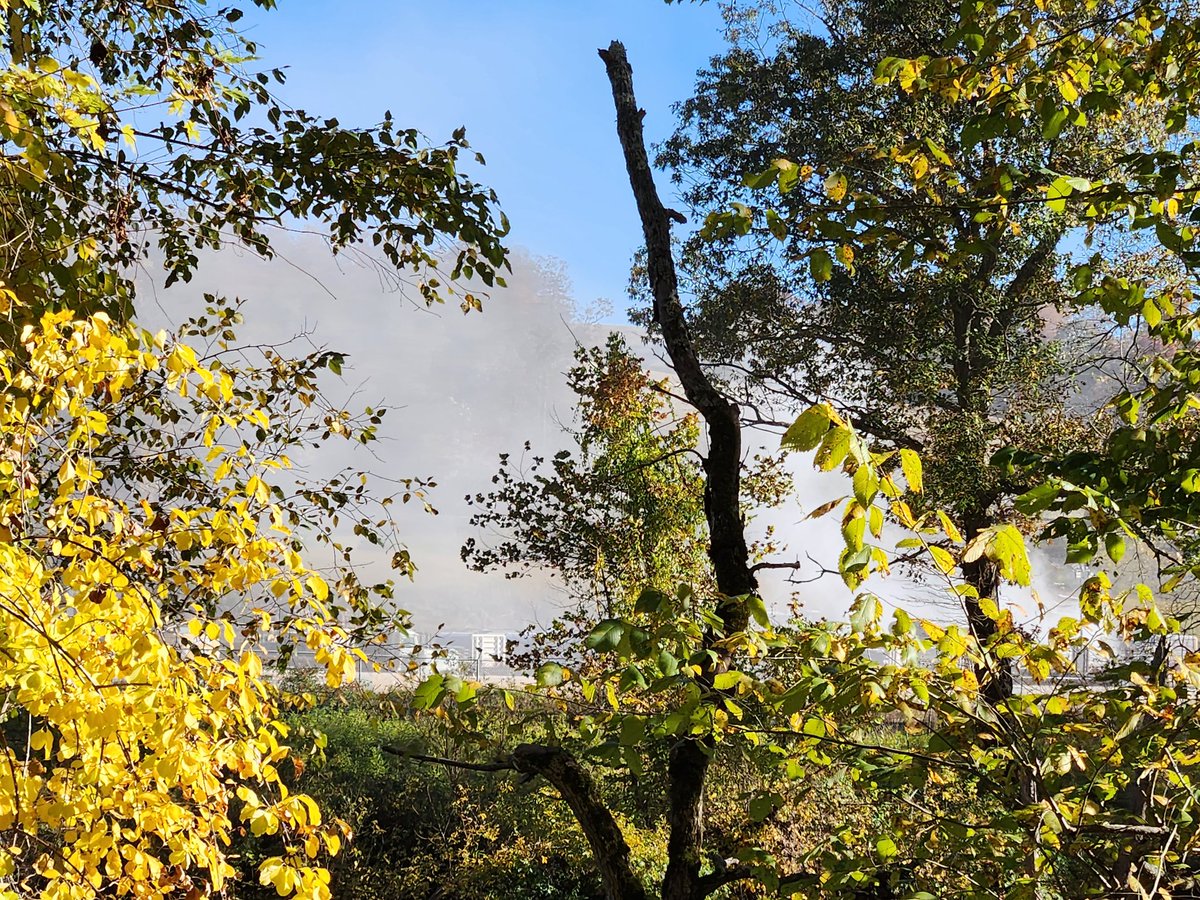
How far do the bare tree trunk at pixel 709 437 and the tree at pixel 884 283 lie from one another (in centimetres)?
288

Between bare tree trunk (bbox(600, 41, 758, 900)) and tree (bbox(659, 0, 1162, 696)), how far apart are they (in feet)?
9.45

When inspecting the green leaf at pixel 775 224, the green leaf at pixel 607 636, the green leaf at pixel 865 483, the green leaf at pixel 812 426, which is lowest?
the green leaf at pixel 607 636

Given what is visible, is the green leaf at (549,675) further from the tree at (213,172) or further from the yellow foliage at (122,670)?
the tree at (213,172)

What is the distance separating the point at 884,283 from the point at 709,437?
4.37 metres

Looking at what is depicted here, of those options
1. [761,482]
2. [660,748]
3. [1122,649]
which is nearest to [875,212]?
[660,748]

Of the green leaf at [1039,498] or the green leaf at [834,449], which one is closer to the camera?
the green leaf at [834,449]

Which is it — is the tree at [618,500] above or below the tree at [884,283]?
below

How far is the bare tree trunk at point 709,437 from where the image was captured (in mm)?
2998

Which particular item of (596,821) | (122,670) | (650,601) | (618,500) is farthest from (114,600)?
(618,500)

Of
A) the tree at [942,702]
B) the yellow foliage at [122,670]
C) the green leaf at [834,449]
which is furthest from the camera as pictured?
the yellow foliage at [122,670]

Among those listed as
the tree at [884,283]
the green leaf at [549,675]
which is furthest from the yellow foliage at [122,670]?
the tree at [884,283]

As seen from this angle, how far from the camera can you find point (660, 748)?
4.66 metres

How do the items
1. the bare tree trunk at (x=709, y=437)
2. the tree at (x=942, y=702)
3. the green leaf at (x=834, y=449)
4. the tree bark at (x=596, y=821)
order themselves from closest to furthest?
the green leaf at (x=834, y=449) < the tree at (x=942, y=702) < the tree bark at (x=596, y=821) < the bare tree trunk at (x=709, y=437)

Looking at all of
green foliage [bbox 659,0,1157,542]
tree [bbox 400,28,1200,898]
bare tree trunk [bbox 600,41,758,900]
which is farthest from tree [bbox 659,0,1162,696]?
tree [bbox 400,28,1200,898]
